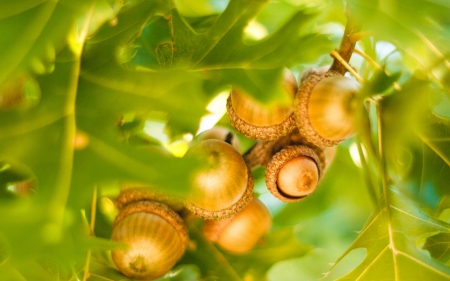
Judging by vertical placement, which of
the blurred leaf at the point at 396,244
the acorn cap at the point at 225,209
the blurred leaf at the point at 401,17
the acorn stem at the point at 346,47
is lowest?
the blurred leaf at the point at 396,244

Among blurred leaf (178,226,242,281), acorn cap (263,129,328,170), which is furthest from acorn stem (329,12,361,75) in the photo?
blurred leaf (178,226,242,281)

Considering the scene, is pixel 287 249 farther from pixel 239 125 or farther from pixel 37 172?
pixel 37 172

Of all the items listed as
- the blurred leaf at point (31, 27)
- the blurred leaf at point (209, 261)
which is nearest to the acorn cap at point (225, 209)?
the blurred leaf at point (209, 261)

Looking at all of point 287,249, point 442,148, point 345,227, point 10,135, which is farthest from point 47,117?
point 345,227

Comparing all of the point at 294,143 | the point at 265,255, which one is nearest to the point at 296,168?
the point at 294,143

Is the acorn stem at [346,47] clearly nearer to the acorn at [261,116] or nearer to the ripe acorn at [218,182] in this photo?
the acorn at [261,116]

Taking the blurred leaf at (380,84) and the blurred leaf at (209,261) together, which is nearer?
the blurred leaf at (380,84)

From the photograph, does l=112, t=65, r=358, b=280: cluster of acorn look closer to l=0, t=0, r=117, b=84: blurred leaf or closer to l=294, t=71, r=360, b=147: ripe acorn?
l=294, t=71, r=360, b=147: ripe acorn
